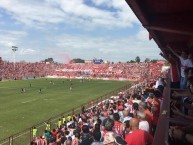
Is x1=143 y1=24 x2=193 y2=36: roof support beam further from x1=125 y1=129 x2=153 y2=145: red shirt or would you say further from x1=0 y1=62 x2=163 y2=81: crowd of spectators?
x1=0 y1=62 x2=163 y2=81: crowd of spectators

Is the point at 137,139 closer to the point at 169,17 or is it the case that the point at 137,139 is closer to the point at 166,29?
the point at 166,29

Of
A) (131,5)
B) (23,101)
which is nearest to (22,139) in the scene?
(131,5)

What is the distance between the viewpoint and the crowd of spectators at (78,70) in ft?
262

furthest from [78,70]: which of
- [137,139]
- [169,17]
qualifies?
[137,139]

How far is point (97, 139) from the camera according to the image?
19.7 ft

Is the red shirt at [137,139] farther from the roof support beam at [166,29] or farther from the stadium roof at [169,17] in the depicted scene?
the roof support beam at [166,29]

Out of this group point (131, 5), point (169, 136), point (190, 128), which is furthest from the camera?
point (131, 5)

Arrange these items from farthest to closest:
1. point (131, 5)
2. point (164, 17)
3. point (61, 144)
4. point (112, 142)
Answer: point (61, 144) → point (164, 17) → point (112, 142) → point (131, 5)

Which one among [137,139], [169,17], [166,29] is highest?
[169,17]

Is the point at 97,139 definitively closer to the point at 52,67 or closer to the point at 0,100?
the point at 0,100

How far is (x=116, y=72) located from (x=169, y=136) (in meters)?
85.2

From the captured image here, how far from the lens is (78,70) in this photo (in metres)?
96.6

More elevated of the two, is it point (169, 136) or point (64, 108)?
point (169, 136)

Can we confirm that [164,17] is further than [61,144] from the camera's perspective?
No
